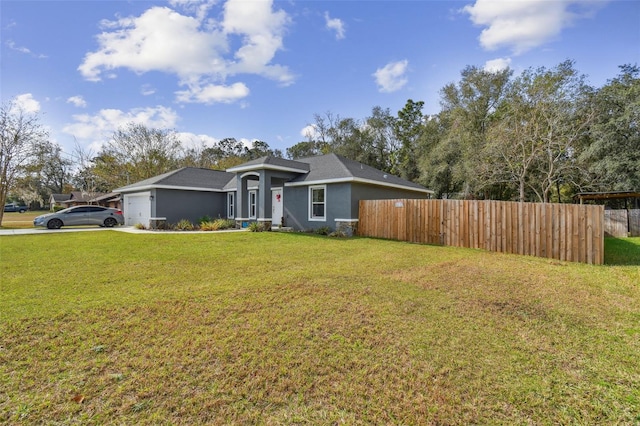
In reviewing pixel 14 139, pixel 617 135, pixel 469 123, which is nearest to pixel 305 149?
pixel 469 123

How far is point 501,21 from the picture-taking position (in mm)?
12320

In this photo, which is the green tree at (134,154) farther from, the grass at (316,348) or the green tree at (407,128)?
the grass at (316,348)

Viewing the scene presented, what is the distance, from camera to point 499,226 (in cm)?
964

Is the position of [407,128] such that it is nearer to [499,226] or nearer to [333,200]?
[333,200]

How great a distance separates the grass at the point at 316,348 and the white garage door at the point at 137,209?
12.4 m

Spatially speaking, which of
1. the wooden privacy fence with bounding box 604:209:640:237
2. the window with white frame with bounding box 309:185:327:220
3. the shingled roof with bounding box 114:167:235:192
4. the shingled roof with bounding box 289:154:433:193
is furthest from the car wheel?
the wooden privacy fence with bounding box 604:209:640:237

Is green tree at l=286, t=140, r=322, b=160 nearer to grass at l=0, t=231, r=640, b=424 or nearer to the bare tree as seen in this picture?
the bare tree

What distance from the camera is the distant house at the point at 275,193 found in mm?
14039

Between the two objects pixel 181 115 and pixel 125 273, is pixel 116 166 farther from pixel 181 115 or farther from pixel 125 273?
pixel 125 273

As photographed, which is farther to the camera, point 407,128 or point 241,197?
point 407,128

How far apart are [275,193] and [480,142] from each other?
1580cm

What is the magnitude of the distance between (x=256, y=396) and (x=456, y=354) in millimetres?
2026

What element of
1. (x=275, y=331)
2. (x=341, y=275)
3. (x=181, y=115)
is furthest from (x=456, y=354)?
(x=181, y=115)

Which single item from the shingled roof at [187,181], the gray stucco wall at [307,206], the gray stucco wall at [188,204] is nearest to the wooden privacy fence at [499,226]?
the gray stucco wall at [307,206]
